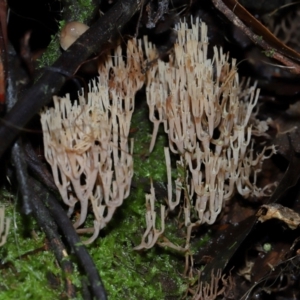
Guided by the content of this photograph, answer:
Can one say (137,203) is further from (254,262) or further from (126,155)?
(254,262)

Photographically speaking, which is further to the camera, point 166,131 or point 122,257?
point 166,131

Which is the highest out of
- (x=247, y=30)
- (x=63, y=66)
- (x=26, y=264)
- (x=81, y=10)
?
(x=81, y=10)

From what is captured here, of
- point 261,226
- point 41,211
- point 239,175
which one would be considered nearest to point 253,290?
point 261,226

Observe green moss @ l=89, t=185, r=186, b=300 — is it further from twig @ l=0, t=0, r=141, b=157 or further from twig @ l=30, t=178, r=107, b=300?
twig @ l=0, t=0, r=141, b=157

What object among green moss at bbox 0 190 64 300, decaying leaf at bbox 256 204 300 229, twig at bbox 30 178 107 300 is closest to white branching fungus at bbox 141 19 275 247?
decaying leaf at bbox 256 204 300 229

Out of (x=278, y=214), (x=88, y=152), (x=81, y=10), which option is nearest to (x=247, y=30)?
(x=81, y=10)

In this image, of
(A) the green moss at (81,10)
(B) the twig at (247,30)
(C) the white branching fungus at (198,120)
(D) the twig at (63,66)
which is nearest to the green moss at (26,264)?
(D) the twig at (63,66)

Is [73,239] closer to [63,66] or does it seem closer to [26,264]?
[26,264]

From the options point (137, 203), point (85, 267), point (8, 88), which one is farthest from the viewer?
point (137, 203)
